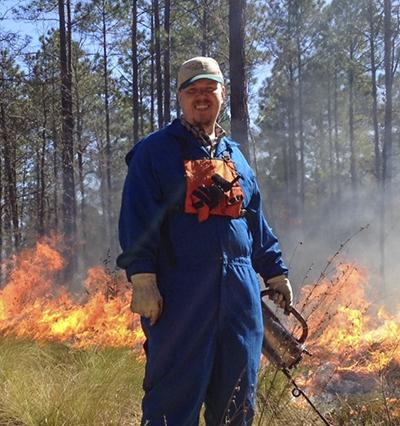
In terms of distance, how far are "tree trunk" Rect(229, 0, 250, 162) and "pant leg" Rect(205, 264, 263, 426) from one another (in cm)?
568

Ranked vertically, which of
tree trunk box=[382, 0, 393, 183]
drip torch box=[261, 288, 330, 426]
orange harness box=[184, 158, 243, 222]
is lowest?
drip torch box=[261, 288, 330, 426]

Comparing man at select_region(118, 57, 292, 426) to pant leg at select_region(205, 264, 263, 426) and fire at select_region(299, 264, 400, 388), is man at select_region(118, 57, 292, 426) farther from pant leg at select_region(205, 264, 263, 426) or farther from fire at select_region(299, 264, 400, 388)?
fire at select_region(299, 264, 400, 388)

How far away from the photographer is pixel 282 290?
290cm

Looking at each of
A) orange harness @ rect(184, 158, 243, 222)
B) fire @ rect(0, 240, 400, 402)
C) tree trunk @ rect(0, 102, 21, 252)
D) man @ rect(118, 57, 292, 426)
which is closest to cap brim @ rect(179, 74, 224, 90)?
man @ rect(118, 57, 292, 426)

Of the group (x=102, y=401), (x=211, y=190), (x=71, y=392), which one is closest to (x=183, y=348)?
(x=211, y=190)

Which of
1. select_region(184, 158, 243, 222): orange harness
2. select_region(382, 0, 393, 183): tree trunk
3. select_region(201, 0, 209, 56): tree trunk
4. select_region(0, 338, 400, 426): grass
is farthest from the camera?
select_region(382, 0, 393, 183): tree trunk

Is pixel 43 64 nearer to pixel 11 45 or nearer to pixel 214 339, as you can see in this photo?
pixel 11 45

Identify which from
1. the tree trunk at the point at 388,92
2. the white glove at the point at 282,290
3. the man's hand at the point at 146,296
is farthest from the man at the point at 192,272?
the tree trunk at the point at 388,92

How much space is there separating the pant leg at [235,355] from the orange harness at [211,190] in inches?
10.0

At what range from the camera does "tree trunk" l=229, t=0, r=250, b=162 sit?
812 centimetres

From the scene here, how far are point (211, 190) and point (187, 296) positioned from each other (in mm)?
468

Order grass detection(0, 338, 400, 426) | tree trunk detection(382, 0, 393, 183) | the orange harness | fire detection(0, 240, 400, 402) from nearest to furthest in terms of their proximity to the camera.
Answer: the orange harness, grass detection(0, 338, 400, 426), fire detection(0, 240, 400, 402), tree trunk detection(382, 0, 393, 183)

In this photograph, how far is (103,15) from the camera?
20000mm

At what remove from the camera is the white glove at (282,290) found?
9.51ft
